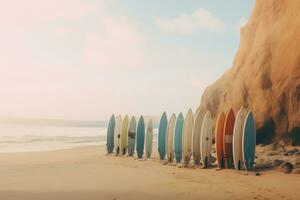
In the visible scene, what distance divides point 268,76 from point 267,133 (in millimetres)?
2778

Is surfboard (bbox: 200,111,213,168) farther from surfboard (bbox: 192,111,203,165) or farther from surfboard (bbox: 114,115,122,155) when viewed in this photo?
surfboard (bbox: 114,115,122,155)

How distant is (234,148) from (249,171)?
914 millimetres

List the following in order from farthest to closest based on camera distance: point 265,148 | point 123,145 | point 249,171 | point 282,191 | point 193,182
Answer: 1. point 123,145
2. point 265,148
3. point 249,171
4. point 193,182
5. point 282,191

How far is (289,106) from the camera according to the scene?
15273 mm

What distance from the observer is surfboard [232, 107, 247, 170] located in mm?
11031

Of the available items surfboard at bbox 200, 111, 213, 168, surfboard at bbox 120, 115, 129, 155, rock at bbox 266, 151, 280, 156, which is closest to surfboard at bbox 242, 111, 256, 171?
surfboard at bbox 200, 111, 213, 168

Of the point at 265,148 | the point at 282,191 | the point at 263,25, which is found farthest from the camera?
the point at 263,25

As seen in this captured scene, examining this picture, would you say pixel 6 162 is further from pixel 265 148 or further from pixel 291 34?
pixel 291 34

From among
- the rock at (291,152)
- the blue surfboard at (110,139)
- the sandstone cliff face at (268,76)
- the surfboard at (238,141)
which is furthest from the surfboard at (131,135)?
the rock at (291,152)

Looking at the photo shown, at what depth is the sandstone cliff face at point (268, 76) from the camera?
50.3ft

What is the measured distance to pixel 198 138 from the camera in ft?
41.6

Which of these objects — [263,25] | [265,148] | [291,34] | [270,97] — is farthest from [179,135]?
[263,25]

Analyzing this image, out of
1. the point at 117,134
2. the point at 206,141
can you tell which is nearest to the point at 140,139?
the point at 117,134

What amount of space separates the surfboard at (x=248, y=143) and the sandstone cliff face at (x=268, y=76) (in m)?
4.50
